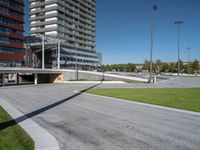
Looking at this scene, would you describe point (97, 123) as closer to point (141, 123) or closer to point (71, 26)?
point (141, 123)

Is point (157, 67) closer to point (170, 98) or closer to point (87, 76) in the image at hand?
point (87, 76)

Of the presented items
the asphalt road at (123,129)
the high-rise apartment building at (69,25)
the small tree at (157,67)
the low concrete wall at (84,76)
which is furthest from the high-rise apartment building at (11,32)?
the small tree at (157,67)

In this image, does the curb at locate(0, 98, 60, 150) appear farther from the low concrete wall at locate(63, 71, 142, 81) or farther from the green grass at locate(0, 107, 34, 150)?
the low concrete wall at locate(63, 71, 142, 81)

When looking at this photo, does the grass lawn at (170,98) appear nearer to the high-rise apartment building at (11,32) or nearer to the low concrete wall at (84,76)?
the low concrete wall at (84,76)

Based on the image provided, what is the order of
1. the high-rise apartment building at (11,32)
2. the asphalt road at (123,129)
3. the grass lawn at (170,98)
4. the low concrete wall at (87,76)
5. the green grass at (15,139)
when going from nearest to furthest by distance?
the green grass at (15,139) → the asphalt road at (123,129) → the grass lawn at (170,98) → the low concrete wall at (87,76) → the high-rise apartment building at (11,32)

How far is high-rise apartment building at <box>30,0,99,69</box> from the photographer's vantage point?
83231 mm

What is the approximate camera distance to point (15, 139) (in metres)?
6.25

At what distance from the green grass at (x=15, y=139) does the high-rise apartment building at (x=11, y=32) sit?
52227mm

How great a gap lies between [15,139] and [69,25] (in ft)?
293

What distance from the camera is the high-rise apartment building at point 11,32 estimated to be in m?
54.0

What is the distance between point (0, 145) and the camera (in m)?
5.70

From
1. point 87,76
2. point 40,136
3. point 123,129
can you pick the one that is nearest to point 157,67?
point 87,76

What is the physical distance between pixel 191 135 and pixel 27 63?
72.1 meters

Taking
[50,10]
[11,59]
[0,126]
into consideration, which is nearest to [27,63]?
[11,59]
